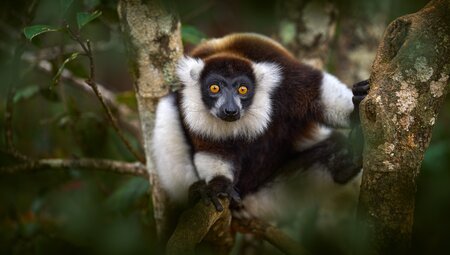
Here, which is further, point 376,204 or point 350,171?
point 350,171

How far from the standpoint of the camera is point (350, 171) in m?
3.64

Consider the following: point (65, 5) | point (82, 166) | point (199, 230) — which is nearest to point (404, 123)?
point (199, 230)

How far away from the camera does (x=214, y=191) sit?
124 inches

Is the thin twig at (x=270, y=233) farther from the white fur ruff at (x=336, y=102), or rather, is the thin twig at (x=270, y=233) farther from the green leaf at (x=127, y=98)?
the green leaf at (x=127, y=98)

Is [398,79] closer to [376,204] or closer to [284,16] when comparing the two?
[376,204]

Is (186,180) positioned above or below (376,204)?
below

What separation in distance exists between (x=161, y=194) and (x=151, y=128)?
43cm

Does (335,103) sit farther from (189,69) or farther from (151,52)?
(151,52)

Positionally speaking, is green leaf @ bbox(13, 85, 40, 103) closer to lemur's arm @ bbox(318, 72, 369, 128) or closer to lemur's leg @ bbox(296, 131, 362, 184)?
lemur's leg @ bbox(296, 131, 362, 184)

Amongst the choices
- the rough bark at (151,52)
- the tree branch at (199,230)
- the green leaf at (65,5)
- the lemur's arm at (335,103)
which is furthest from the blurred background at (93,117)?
the lemur's arm at (335,103)

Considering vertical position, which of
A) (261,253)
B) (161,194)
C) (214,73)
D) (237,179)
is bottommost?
(261,253)


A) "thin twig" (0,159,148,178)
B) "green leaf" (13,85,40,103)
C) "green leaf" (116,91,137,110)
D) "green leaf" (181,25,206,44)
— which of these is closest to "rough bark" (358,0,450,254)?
"green leaf" (181,25,206,44)

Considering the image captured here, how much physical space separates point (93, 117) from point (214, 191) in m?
1.51

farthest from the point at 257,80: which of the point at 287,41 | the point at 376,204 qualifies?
the point at 376,204
